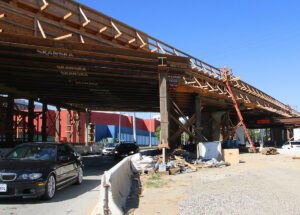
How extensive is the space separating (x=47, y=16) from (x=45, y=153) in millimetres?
8504

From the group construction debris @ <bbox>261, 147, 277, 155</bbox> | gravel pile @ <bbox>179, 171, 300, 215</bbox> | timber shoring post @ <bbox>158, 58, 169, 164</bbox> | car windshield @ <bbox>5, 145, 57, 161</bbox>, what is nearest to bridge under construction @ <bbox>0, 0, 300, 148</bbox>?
timber shoring post @ <bbox>158, 58, 169, 164</bbox>

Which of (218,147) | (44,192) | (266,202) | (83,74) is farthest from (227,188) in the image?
(83,74)

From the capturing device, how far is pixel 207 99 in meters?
24.9

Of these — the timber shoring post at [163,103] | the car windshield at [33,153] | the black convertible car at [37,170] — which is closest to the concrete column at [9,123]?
the timber shoring post at [163,103]

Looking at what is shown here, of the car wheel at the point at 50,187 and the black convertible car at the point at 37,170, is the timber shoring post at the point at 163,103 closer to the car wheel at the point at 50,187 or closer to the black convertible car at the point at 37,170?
the black convertible car at the point at 37,170

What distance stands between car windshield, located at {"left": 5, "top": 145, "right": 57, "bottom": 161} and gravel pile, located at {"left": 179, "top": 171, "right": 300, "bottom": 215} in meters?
4.19

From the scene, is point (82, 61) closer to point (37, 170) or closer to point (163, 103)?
point (163, 103)

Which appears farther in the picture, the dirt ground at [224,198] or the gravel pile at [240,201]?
the dirt ground at [224,198]

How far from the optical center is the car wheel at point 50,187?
7512 mm

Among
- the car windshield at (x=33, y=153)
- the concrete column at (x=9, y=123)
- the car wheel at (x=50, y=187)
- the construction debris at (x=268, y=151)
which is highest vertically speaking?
the concrete column at (x=9, y=123)

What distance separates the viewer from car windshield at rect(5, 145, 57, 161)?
8.54 metres

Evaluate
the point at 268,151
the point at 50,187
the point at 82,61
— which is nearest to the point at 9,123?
the point at 82,61

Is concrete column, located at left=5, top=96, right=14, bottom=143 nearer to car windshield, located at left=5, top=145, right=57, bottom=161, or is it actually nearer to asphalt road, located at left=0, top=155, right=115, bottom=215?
car windshield, located at left=5, top=145, right=57, bottom=161

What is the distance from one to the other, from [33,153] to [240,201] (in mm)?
6048
